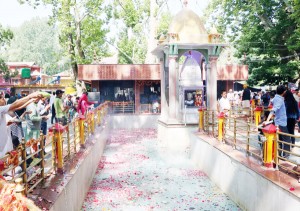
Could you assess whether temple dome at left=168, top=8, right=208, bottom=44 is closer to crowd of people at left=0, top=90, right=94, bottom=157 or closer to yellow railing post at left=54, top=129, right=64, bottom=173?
crowd of people at left=0, top=90, right=94, bottom=157

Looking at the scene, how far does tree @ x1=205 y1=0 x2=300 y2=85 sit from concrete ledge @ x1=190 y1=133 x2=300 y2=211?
1442 centimetres

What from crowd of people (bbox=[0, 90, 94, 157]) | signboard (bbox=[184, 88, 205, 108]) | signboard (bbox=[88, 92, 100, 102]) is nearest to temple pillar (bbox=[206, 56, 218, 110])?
signboard (bbox=[184, 88, 205, 108])

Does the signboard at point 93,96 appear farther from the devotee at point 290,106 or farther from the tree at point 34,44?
the tree at point 34,44

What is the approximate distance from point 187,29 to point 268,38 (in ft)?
37.7

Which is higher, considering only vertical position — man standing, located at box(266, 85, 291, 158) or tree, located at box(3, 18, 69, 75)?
tree, located at box(3, 18, 69, 75)

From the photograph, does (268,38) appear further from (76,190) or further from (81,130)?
(76,190)

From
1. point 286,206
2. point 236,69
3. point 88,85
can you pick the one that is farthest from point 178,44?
point 88,85

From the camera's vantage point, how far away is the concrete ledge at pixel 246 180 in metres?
5.05

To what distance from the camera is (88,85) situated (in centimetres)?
3120

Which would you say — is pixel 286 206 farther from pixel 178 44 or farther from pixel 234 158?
pixel 178 44

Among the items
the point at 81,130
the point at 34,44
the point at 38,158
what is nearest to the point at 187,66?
the point at 81,130

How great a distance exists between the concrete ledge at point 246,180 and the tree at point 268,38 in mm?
14420

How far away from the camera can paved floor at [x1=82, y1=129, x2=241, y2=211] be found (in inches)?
285

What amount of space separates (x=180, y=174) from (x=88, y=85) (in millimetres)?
22651
